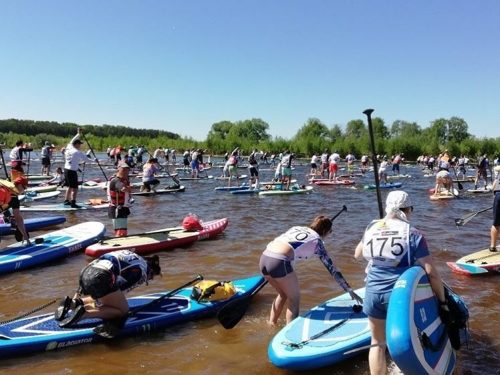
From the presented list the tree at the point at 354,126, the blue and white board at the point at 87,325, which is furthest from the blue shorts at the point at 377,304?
the tree at the point at 354,126

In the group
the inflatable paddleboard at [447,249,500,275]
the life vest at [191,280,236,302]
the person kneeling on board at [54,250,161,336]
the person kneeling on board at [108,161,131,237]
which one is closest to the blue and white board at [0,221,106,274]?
the person kneeling on board at [108,161,131,237]

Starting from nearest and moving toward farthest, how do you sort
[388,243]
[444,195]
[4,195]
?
[388,243] < [4,195] < [444,195]

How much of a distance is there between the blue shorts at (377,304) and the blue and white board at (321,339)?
0.34 meters

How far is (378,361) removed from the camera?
3562 mm

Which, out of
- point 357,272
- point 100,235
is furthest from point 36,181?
point 357,272

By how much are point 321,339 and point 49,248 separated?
5.61m

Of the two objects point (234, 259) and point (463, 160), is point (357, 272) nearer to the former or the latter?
point (234, 259)

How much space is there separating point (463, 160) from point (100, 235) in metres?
25.2

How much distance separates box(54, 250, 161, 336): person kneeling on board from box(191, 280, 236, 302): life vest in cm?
82

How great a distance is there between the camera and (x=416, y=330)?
3221 mm

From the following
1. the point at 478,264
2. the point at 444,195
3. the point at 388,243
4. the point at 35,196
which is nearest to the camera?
the point at 388,243

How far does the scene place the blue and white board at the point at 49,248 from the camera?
752 centimetres

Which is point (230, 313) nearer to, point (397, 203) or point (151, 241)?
point (397, 203)

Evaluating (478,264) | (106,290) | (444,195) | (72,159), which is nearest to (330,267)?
(106,290)
